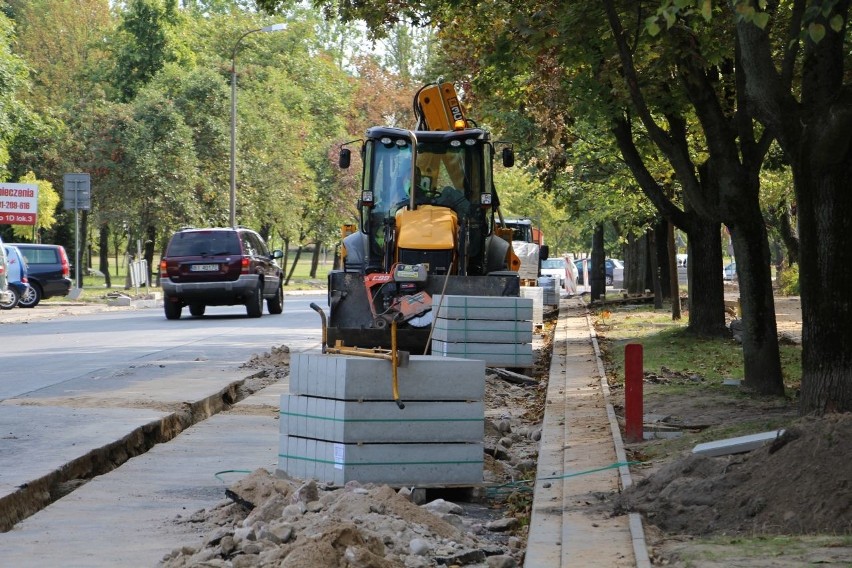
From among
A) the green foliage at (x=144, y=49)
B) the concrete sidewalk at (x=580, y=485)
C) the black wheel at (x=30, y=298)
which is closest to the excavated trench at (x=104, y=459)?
the concrete sidewalk at (x=580, y=485)

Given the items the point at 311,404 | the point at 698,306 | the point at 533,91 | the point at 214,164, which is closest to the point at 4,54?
the point at 214,164

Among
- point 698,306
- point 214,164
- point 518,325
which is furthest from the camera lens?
point 214,164

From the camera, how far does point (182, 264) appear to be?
29438 mm

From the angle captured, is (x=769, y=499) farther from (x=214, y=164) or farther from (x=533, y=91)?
(x=214, y=164)

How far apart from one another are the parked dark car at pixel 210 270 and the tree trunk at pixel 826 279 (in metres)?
19.7

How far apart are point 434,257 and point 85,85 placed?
55.5 metres

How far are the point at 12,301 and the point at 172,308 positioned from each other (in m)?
8.80

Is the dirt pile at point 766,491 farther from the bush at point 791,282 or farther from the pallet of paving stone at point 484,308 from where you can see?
the bush at point 791,282

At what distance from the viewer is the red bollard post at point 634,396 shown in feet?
37.7

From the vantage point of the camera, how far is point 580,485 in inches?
367

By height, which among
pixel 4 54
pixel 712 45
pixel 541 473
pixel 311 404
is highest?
pixel 4 54

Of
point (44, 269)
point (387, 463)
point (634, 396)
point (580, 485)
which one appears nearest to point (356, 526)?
point (387, 463)

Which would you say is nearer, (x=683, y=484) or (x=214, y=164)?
(x=683, y=484)

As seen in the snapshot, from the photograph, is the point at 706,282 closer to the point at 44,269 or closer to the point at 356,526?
the point at 356,526
